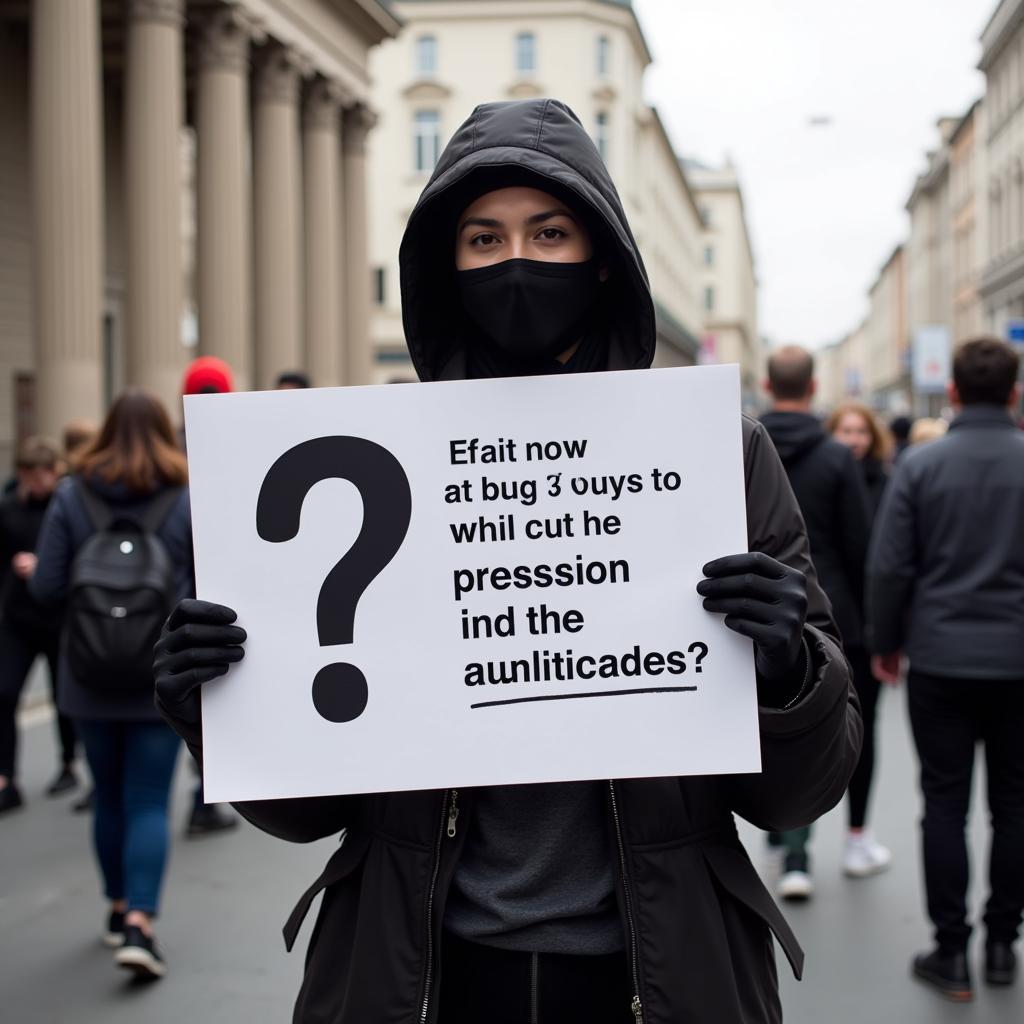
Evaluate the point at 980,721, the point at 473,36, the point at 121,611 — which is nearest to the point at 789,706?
the point at 980,721

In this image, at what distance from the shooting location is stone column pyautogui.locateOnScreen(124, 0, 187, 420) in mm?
18875

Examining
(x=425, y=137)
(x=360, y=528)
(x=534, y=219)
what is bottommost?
(x=360, y=528)

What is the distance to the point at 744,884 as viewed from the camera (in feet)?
6.10

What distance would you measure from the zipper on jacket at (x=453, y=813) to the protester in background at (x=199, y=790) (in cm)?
454

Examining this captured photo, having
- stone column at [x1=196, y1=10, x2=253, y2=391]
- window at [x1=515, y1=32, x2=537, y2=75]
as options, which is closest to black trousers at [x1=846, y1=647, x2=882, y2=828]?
stone column at [x1=196, y1=10, x2=253, y2=391]

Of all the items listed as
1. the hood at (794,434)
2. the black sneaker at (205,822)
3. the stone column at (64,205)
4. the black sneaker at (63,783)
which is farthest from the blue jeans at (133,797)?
the stone column at (64,205)

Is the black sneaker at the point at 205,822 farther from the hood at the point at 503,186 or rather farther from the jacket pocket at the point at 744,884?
the jacket pocket at the point at 744,884

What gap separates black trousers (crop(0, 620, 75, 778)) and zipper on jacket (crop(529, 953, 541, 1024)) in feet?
19.1

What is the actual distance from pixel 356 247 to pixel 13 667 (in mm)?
24881

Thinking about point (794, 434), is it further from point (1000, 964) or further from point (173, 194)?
point (173, 194)

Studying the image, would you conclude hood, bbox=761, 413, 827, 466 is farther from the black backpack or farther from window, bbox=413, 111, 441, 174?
window, bbox=413, 111, 441, 174

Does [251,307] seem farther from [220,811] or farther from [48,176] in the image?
[220,811]

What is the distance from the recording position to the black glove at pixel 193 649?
5.87 feet

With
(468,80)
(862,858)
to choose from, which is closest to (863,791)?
(862,858)
